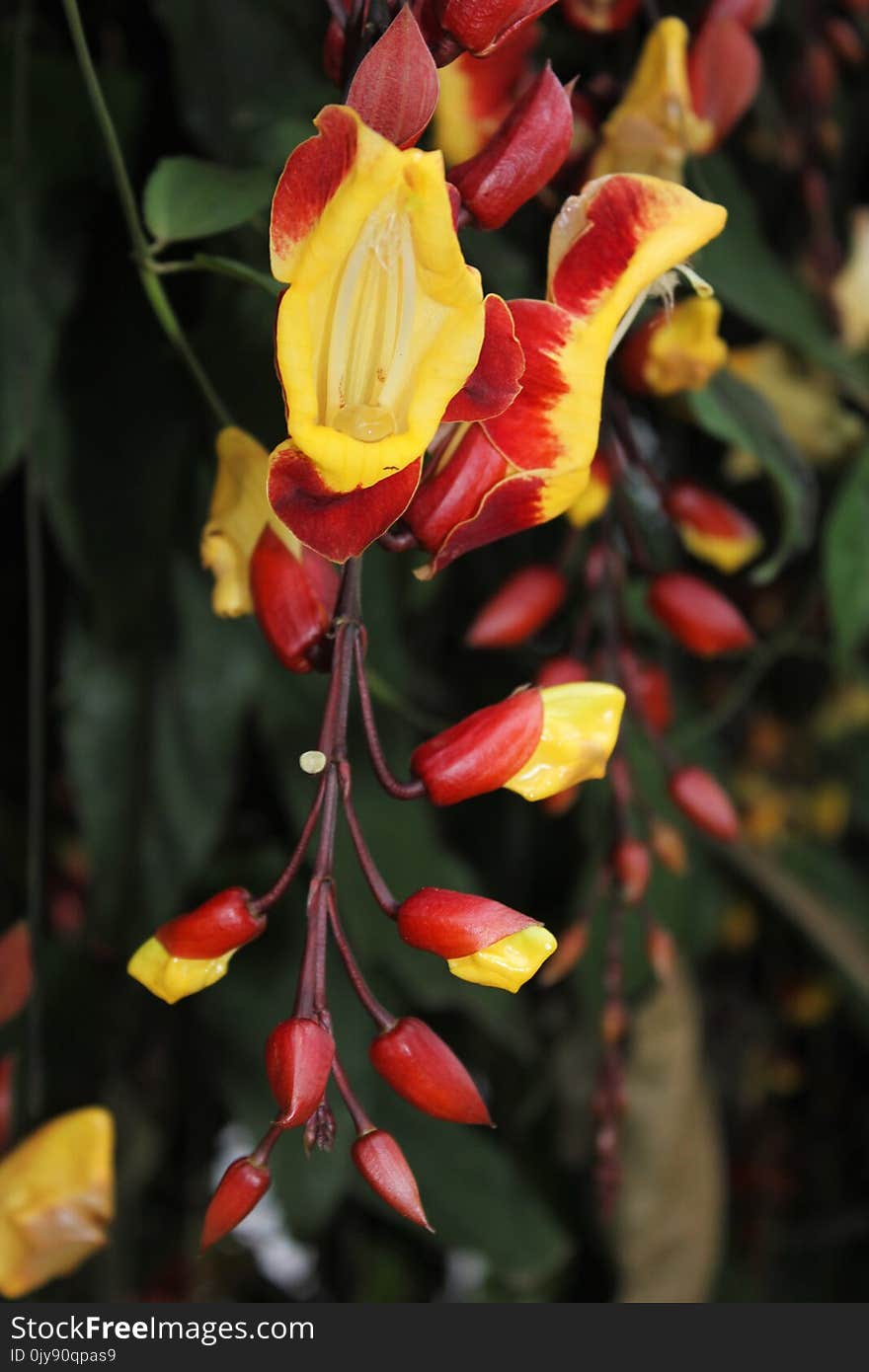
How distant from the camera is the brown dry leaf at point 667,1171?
2.13 feet

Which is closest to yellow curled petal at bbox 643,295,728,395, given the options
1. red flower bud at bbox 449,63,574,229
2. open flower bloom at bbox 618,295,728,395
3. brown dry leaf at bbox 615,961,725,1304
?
open flower bloom at bbox 618,295,728,395

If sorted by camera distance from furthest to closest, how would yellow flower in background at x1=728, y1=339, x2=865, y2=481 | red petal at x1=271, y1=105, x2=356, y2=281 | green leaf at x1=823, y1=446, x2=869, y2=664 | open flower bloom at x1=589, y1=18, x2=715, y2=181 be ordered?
yellow flower in background at x1=728, y1=339, x2=865, y2=481, green leaf at x1=823, y1=446, x2=869, y2=664, open flower bloom at x1=589, y1=18, x2=715, y2=181, red petal at x1=271, y1=105, x2=356, y2=281

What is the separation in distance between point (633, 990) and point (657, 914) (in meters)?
0.06

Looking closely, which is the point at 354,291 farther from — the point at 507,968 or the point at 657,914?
the point at 657,914

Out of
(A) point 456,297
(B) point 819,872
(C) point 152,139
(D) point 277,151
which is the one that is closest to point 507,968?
(A) point 456,297

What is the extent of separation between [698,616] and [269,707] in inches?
7.7

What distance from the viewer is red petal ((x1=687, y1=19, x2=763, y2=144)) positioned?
0.37m

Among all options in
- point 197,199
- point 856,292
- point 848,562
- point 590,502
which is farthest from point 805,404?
point 197,199

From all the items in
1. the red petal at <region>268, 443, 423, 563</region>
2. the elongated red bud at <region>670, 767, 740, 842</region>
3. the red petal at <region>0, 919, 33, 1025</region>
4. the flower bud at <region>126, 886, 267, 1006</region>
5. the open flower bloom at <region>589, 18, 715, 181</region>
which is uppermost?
the open flower bloom at <region>589, 18, 715, 181</region>

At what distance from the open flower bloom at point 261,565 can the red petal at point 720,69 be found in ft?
0.56

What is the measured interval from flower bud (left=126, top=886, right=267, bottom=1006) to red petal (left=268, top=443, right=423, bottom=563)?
0.07m

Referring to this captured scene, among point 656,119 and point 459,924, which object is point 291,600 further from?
point 656,119

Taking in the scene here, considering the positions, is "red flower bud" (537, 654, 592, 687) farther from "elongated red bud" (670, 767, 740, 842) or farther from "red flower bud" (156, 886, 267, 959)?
"red flower bud" (156, 886, 267, 959)

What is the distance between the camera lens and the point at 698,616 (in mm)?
421
